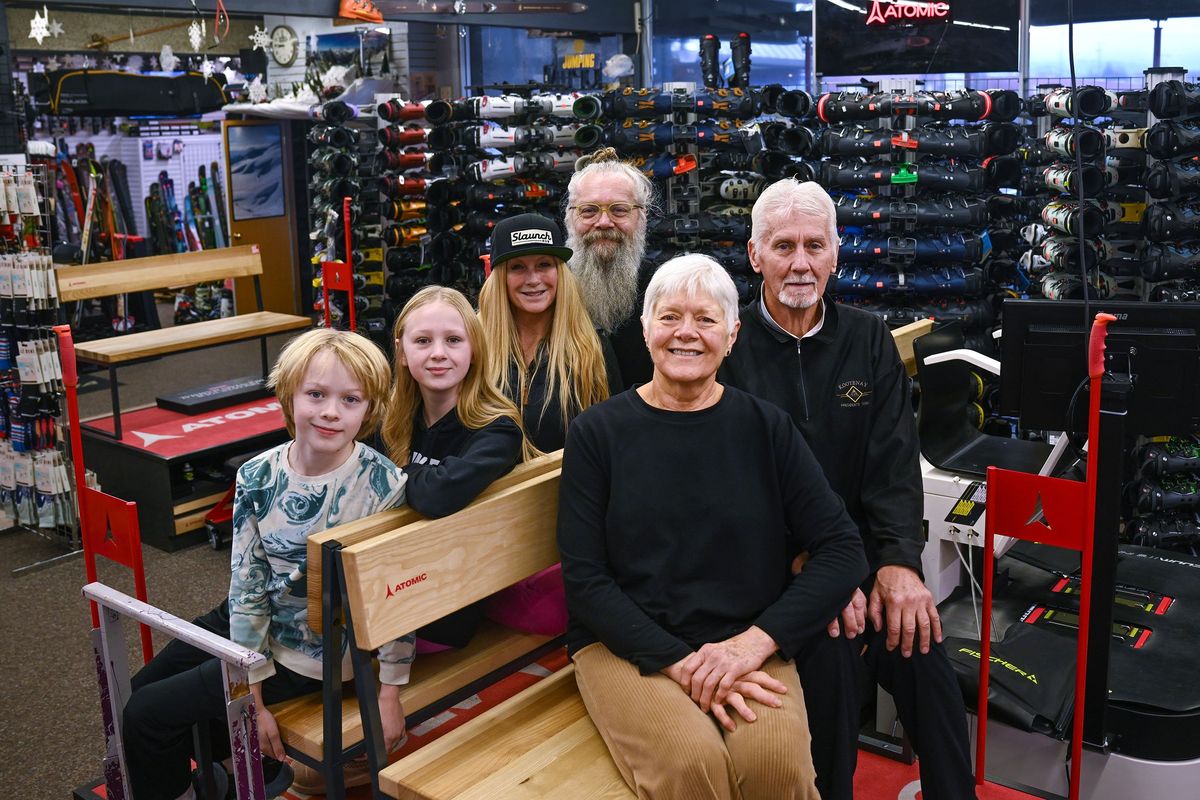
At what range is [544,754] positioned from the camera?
236cm

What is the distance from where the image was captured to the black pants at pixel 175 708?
2.46 metres

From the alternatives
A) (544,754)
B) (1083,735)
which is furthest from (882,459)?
(544,754)

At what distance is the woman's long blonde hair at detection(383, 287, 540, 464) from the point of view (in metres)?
2.70

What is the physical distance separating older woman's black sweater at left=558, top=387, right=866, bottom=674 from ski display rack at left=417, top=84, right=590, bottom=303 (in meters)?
5.09

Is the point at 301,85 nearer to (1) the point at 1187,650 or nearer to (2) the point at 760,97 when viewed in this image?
(2) the point at 760,97

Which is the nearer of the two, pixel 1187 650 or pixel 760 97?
pixel 1187 650

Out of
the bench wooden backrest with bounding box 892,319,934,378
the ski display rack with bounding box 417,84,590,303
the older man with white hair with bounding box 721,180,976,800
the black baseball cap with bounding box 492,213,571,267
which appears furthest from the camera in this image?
the ski display rack with bounding box 417,84,590,303

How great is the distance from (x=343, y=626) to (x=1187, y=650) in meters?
2.46

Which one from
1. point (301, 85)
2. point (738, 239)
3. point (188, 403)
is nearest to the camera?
point (188, 403)

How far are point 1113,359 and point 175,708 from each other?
249 centimetres

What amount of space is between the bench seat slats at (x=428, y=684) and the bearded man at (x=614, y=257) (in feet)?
3.12

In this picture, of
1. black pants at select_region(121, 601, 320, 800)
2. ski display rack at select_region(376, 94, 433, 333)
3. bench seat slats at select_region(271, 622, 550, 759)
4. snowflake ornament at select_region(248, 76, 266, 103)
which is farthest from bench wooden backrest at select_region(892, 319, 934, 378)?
snowflake ornament at select_region(248, 76, 266, 103)

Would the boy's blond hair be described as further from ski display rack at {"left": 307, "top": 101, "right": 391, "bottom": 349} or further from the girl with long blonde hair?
ski display rack at {"left": 307, "top": 101, "right": 391, "bottom": 349}

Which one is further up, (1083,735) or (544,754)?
(544,754)
